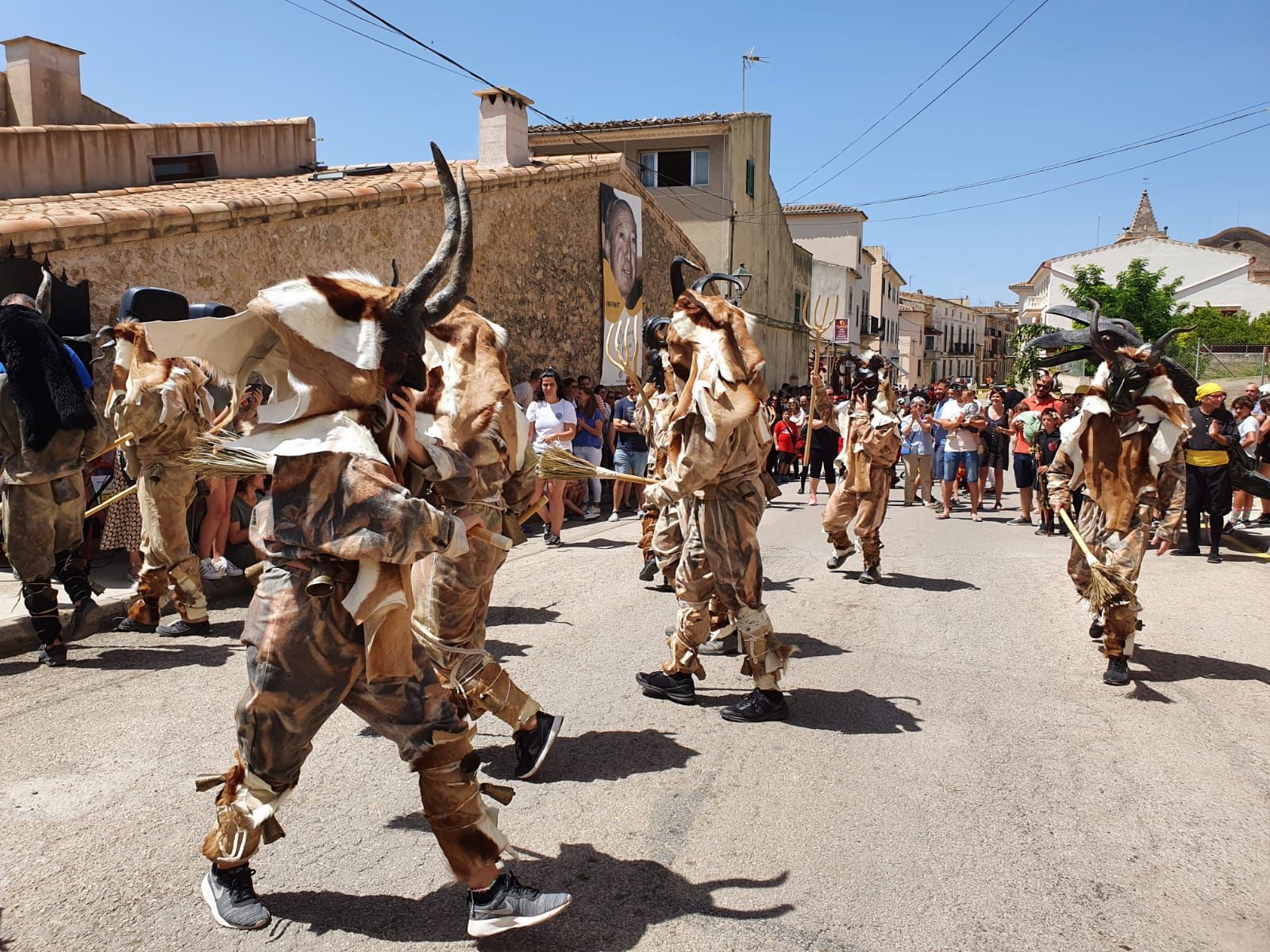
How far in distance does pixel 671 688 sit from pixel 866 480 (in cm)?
431

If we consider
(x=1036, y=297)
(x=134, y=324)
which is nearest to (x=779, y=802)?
(x=134, y=324)

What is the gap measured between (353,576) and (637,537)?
8.66 m

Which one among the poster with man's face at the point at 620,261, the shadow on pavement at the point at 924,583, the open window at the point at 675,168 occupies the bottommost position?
the shadow on pavement at the point at 924,583

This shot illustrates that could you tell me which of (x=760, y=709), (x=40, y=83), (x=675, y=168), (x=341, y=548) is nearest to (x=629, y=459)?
(x=760, y=709)

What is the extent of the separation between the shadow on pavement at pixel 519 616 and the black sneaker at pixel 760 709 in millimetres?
2285

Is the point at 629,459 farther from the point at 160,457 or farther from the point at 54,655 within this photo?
the point at 54,655

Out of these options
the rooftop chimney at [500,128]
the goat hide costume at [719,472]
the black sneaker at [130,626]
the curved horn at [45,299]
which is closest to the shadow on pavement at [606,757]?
the goat hide costume at [719,472]

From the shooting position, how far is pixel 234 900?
3.09 metres

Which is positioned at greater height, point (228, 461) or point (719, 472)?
point (228, 461)

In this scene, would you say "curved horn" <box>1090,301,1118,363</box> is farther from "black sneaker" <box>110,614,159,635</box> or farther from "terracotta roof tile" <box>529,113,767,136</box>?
"terracotta roof tile" <box>529,113,767,136</box>

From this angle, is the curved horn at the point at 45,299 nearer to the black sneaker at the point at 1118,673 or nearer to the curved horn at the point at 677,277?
the curved horn at the point at 677,277

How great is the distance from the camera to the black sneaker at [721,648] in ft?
21.7

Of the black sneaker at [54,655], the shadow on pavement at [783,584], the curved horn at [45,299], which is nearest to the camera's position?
the black sneaker at [54,655]

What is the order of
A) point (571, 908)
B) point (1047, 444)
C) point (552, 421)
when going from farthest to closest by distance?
point (1047, 444) < point (552, 421) < point (571, 908)
